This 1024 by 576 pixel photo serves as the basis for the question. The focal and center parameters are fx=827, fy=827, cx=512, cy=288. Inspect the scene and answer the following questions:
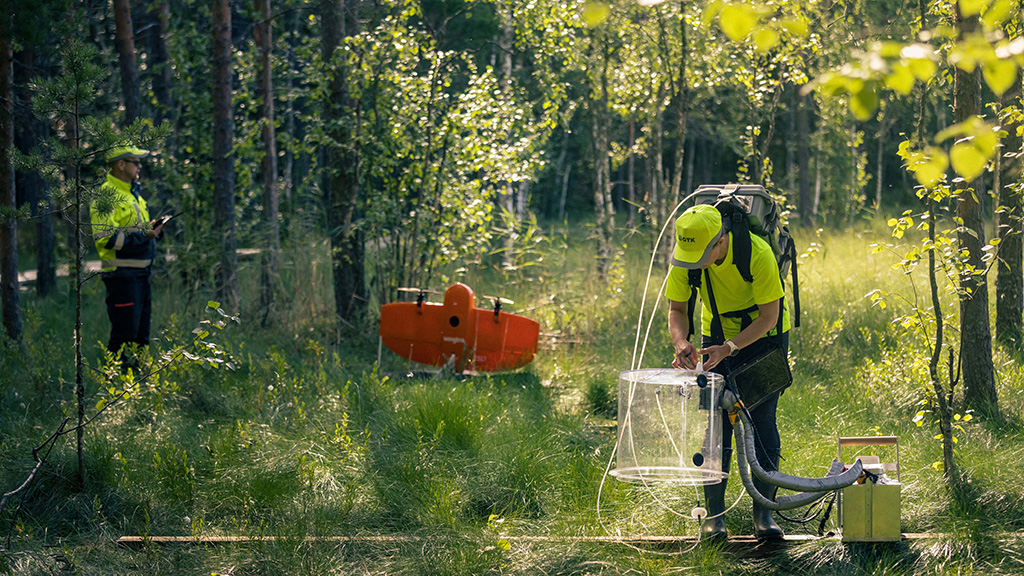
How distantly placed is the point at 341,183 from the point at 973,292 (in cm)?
640

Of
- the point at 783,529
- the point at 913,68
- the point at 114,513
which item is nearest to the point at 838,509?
the point at 783,529

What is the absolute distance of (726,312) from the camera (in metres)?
4.11

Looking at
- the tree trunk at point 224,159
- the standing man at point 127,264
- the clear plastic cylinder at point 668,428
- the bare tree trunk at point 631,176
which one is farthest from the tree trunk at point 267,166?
the clear plastic cylinder at point 668,428

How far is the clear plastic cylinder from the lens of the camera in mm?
4059

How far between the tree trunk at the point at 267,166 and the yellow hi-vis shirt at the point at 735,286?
20.7 feet

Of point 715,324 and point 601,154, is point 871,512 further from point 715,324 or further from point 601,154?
point 601,154

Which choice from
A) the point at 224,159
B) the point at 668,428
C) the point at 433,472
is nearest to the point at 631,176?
the point at 224,159

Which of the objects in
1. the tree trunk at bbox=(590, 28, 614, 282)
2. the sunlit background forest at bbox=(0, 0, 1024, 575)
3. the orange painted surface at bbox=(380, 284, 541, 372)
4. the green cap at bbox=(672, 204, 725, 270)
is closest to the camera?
the green cap at bbox=(672, 204, 725, 270)

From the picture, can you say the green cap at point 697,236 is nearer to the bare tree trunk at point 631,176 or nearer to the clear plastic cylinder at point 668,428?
the clear plastic cylinder at point 668,428

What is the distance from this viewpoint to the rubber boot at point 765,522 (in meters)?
4.13

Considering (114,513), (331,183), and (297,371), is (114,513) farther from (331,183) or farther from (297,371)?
(331,183)

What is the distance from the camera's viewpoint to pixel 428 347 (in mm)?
7645

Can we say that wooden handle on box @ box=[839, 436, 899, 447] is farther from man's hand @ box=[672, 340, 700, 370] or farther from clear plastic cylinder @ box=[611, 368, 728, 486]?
man's hand @ box=[672, 340, 700, 370]

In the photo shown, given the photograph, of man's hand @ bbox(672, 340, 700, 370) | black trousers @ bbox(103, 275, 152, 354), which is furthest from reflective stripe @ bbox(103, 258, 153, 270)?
man's hand @ bbox(672, 340, 700, 370)
